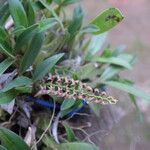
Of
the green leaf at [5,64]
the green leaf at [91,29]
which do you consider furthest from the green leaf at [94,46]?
the green leaf at [5,64]

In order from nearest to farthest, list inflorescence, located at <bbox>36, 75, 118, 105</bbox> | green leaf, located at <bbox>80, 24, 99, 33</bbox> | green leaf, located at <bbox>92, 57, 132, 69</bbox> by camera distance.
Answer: inflorescence, located at <bbox>36, 75, 118, 105</bbox>, green leaf, located at <bbox>80, 24, 99, 33</bbox>, green leaf, located at <bbox>92, 57, 132, 69</bbox>

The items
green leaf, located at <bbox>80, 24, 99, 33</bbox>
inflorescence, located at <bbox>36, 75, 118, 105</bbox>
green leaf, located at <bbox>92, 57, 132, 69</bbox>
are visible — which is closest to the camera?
inflorescence, located at <bbox>36, 75, 118, 105</bbox>

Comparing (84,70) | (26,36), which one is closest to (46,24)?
(26,36)

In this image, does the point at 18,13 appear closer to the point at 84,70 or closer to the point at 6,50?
the point at 6,50

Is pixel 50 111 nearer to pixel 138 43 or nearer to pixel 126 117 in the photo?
pixel 126 117

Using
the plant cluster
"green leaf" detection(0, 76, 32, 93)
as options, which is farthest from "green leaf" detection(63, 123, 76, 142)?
"green leaf" detection(0, 76, 32, 93)

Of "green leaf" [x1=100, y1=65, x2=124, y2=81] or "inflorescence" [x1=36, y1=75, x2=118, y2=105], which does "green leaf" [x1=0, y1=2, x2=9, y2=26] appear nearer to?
"inflorescence" [x1=36, y1=75, x2=118, y2=105]

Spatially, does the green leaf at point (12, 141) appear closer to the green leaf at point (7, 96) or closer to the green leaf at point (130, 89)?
the green leaf at point (7, 96)
